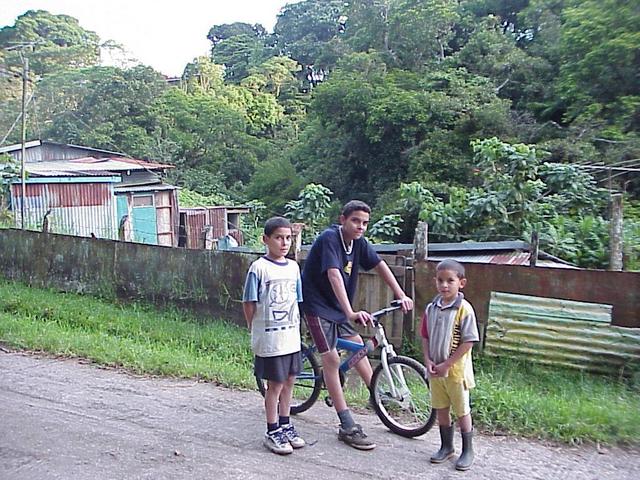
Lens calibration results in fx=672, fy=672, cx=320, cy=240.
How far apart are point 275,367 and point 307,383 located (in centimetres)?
97

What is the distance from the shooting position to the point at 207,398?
559cm

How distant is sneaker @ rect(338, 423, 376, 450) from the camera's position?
4.44 meters

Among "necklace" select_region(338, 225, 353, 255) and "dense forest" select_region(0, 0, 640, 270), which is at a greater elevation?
"dense forest" select_region(0, 0, 640, 270)

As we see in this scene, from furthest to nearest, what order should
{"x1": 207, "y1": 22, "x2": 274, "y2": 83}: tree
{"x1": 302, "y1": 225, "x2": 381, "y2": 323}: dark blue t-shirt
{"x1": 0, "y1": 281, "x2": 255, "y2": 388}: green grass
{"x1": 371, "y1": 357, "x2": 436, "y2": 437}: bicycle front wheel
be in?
{"x1": 207, "y1": 22, "x2": 274, "y2": 83}: tree, {"x1": 0, "y1": 281, "x2": 255, "y2": 388}: green grass, {"x1": 371, "y1": 357, "x2": 436, "y2": 437}: bicycle front wheel, {"x1": 302, "y1": 225, "x2": 381, "y2": 323}: dark blue t-shirt

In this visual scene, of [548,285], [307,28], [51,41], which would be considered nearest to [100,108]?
[51,41]

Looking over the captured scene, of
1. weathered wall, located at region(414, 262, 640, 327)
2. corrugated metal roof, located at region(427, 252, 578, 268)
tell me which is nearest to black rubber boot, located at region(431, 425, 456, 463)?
weathered wall, located at region(414, 262, 640, 327)

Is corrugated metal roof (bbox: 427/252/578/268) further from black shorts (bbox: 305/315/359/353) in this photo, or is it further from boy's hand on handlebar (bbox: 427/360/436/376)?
boy's hand on handlebar (bbox: 427/360/436/376)

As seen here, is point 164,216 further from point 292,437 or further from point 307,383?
point 292,437

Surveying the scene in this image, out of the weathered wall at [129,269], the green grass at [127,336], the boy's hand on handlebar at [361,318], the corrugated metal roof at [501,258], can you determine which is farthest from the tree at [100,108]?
the boy's hand on handlebar at [361,318]

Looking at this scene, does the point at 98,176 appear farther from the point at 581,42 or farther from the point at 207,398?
the point at 207,398

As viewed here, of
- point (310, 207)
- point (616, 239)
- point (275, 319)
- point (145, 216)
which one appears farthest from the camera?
point (145, 216)

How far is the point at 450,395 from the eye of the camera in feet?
13.8

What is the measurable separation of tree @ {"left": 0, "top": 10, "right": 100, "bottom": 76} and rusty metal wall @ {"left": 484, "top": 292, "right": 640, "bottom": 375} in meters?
34.9

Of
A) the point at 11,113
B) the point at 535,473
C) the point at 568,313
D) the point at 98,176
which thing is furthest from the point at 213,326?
the point at 11,113
